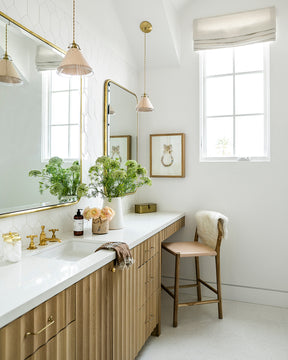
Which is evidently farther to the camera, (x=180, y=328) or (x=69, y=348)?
(x=180, y=328)

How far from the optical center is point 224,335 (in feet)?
8.07

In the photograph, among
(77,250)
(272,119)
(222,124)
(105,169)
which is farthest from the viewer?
(222,124)

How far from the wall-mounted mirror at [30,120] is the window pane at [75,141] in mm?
13

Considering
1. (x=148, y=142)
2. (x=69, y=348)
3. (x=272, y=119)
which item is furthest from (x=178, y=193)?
(x=69, y=348)

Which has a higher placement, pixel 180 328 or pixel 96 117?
pixel 96 117

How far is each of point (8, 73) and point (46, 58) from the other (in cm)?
37

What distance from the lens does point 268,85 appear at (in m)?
3.00

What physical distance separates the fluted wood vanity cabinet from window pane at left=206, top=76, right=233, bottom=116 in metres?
1.52

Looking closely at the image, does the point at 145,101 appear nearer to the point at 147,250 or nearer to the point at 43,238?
the point at 147,250

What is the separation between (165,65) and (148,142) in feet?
2.75

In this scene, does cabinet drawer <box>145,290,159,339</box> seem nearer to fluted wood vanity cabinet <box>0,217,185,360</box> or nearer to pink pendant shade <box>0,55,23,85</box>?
fluted wood vanity cabinet <box>0,217,185,360</box>

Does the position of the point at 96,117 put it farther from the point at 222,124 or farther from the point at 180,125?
the point at 222,124

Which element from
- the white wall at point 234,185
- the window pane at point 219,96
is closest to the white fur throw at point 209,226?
the white wall at point 234,185

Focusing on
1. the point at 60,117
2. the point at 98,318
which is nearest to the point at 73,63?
the point at 60,117
